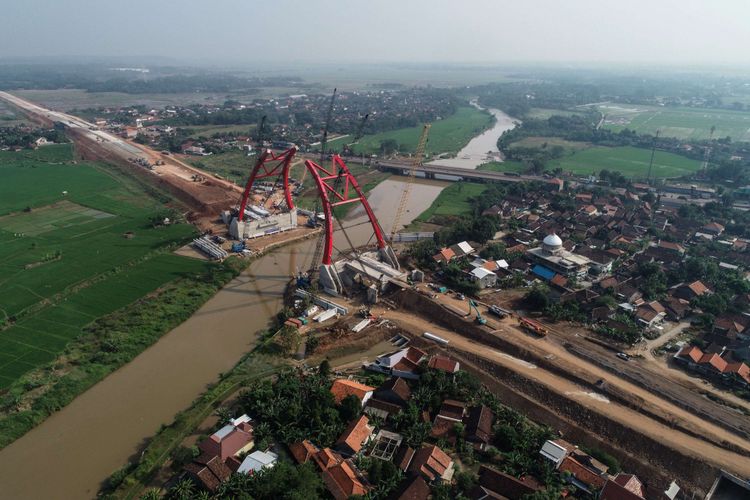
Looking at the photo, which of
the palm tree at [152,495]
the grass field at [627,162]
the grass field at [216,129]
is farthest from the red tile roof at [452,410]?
the grass field at [216,129]

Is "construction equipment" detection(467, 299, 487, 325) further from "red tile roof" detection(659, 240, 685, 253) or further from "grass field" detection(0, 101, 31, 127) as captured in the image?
"grass field" detection(0, 101, 31, 127)

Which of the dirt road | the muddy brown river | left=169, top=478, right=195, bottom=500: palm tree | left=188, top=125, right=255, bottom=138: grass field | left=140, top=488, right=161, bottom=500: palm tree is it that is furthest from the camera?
left=188, top=125, right=255, bottom=138: grass field

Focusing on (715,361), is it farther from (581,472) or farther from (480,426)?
(480,426)

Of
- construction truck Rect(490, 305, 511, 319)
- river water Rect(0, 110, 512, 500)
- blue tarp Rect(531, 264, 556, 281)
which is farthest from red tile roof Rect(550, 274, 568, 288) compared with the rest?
river water Rect(0, 110, 512, 500)

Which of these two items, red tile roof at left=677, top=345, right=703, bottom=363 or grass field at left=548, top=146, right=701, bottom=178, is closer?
red tile roof at left=677, top=345, right=703, bottom=363

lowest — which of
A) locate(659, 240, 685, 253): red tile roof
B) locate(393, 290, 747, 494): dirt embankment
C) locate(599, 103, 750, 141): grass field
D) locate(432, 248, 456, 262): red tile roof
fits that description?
locate(393, 290, 747, 494): dirt embankment

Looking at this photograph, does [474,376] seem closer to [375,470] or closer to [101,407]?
[375,470]
